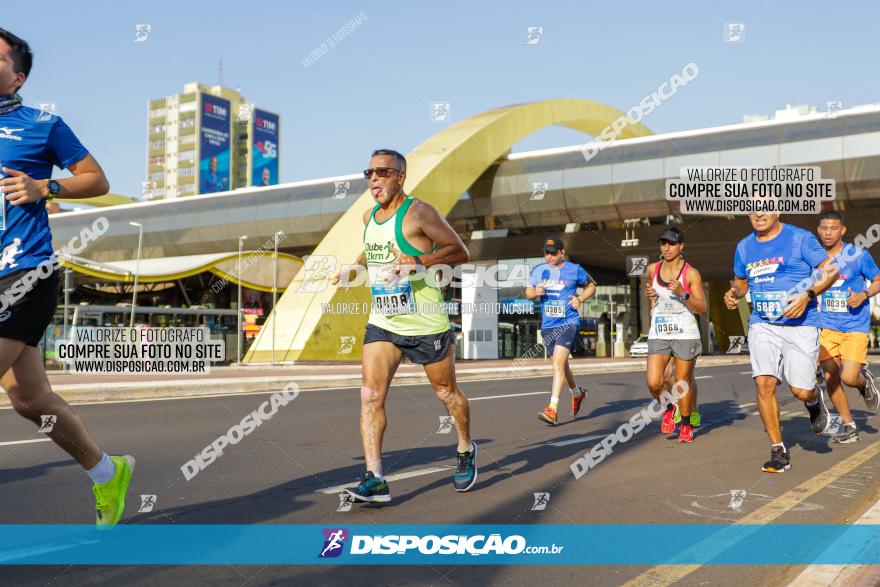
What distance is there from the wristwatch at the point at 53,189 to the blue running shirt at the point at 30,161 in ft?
0.36

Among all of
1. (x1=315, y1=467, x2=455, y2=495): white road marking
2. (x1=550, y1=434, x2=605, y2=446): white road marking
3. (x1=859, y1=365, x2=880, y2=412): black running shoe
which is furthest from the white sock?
(x1=859, y1=365, x2=880, y2=412): black running shoe

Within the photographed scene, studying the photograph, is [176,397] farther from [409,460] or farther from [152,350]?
[152,350]

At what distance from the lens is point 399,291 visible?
4852mm

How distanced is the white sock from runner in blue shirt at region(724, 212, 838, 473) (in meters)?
4.31

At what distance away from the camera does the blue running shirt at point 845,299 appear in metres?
8.04

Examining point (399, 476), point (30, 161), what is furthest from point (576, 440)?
point (30, 161)

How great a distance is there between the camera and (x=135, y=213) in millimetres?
49938

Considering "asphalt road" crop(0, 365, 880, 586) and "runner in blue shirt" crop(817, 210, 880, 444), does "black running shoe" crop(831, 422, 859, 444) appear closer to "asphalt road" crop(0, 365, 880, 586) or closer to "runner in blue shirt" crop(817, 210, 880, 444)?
"asphalt road" crop(0, 365, 880, 586)

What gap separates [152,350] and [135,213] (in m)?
28.1

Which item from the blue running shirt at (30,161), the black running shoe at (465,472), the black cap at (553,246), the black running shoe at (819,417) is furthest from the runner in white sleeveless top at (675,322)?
the blue running shirt at (30,161)

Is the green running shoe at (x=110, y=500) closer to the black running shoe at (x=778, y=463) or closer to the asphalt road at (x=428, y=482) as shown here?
the asphalt road at (x=428, y=482)

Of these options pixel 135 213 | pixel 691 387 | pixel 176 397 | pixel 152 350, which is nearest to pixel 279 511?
pixel 691 387

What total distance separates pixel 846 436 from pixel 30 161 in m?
6.84

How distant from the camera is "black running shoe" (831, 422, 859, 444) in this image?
294 inches
